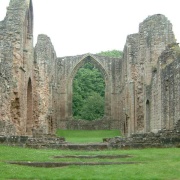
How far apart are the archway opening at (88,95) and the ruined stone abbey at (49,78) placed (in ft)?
44.1

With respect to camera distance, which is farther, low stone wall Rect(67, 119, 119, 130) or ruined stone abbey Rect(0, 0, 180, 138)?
low stone wall Rect(67, 119, 119, 130)

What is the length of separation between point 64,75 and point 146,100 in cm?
1708

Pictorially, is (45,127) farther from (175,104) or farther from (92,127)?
(175,104)

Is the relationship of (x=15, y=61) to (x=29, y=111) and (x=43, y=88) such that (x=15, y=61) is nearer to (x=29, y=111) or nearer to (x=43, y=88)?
(x=29, y=111)

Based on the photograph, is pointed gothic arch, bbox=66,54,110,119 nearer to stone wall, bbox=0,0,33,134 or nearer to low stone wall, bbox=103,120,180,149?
stone wall, bbox=0,0,33,134

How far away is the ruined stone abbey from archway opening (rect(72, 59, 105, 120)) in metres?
13.4

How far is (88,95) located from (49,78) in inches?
851

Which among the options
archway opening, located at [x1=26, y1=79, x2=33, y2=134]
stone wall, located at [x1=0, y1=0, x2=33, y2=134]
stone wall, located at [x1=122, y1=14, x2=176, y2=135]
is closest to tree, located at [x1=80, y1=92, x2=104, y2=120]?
stone wall, located at [x1=122, y1=14, x2=176, y2=135]

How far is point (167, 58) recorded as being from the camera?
66.0 feet

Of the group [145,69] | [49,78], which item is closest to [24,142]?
[145,69]

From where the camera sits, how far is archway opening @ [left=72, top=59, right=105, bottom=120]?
5094 cm

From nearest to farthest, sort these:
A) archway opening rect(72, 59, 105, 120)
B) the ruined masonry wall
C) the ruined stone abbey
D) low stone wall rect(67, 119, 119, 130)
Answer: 1. the ruined stone abbey
2. the ruined masonry wall
3. low stone wall rect(67, 119, 119, 130)
4. archway opening rect(72, 59, 105, 120)

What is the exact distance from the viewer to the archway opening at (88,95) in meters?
50.9

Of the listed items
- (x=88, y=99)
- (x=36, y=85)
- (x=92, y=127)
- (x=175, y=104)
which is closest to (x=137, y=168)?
(x=175, y=104)
